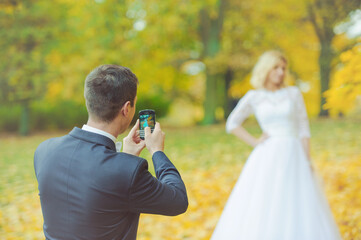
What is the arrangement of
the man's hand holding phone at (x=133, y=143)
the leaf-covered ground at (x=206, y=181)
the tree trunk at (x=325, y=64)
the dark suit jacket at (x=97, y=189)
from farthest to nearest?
the tree trunk at (x=325, y=64), the leaf-covered ground at (x=206, y=181), the man's hand holding phone at (x=133, y=143), the dark suit jacket at (x=97, y=189)

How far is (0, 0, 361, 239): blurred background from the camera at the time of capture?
739 cm

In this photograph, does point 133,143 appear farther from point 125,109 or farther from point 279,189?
point 279,189

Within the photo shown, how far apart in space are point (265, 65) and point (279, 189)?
1220 millimetres

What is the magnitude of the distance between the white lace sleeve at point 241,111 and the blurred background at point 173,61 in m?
2.00

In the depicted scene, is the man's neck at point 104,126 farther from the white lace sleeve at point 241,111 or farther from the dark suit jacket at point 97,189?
the white lace sleeve at point 241,111

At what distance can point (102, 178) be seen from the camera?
4.07 feet

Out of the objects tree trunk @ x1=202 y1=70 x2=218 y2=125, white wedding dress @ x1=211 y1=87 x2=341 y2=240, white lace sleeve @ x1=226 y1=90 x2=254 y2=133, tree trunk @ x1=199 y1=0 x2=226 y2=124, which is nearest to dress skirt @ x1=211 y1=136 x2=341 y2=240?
white wedding dress @ x1=211 y1=87 x2=341 y2=240

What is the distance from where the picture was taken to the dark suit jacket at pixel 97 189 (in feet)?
4.10

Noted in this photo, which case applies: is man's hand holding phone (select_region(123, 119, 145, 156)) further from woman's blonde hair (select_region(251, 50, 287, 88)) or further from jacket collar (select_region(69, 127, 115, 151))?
woman's blonde hair (select_region(251, 50, 287, 88))

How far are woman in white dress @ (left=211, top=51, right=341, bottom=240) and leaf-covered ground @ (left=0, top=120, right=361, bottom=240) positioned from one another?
767 millimetres

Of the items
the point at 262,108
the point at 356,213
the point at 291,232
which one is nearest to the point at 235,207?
the point at 291,232

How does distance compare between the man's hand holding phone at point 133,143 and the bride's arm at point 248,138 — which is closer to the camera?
the man's hand holding phone at point 133,143

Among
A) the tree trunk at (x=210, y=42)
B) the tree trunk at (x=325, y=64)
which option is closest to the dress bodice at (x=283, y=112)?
the tree trunk at (x=325, y=64)

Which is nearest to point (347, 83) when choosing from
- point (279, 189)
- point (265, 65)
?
point (265, 65)
